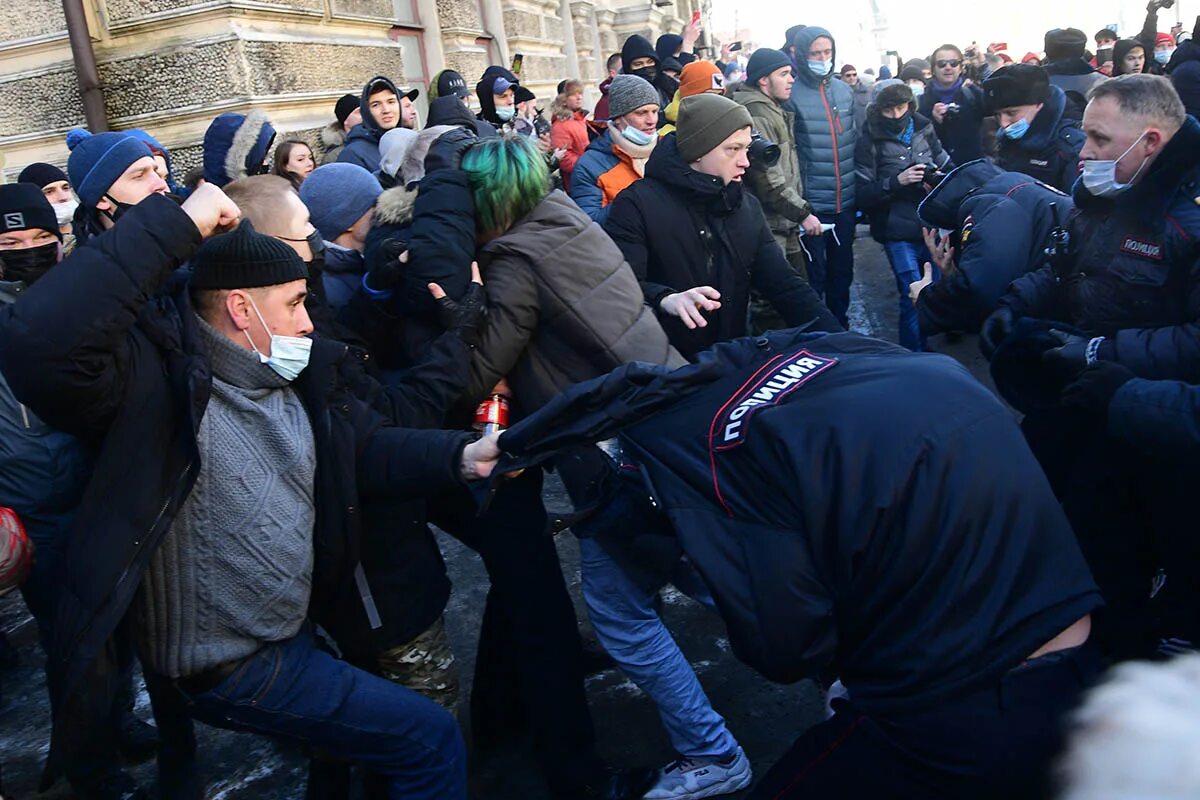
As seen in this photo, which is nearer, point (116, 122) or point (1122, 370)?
point (1122, 370)

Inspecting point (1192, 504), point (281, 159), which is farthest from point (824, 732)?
point (281, 159)

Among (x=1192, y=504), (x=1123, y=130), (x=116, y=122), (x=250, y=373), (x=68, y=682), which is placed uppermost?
(x=116, y=122)

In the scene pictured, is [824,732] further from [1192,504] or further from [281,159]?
[281,159]

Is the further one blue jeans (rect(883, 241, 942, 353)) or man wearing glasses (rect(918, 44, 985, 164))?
man wearing glasses (rect(918, 44, 985, 164))

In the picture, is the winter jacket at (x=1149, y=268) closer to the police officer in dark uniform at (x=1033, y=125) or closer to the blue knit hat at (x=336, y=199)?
the police officer in dark uniform at (x=1033, y=125)

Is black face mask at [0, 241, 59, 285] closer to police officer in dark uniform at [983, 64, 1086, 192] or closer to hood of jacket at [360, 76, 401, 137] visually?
hood of jacket at [360, 76, 401, 137]

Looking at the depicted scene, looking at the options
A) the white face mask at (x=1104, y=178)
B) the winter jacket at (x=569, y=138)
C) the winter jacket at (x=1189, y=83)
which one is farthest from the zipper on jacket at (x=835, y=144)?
the white face mask at (x=1104, y=178)

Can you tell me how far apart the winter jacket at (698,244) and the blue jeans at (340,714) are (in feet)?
5.51

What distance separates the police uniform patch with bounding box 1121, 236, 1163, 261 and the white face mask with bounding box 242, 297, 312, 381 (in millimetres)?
2213

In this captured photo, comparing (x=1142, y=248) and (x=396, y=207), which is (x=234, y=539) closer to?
(x=396, y=207)

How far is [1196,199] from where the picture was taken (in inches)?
103

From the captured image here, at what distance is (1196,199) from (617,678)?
234 cm

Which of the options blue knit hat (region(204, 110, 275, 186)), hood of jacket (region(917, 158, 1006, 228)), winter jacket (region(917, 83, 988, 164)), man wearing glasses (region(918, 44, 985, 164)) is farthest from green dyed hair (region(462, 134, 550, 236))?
winter jacket (region(917, 83, 988, 164))

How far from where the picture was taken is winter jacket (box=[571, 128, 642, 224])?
527 centimetres
